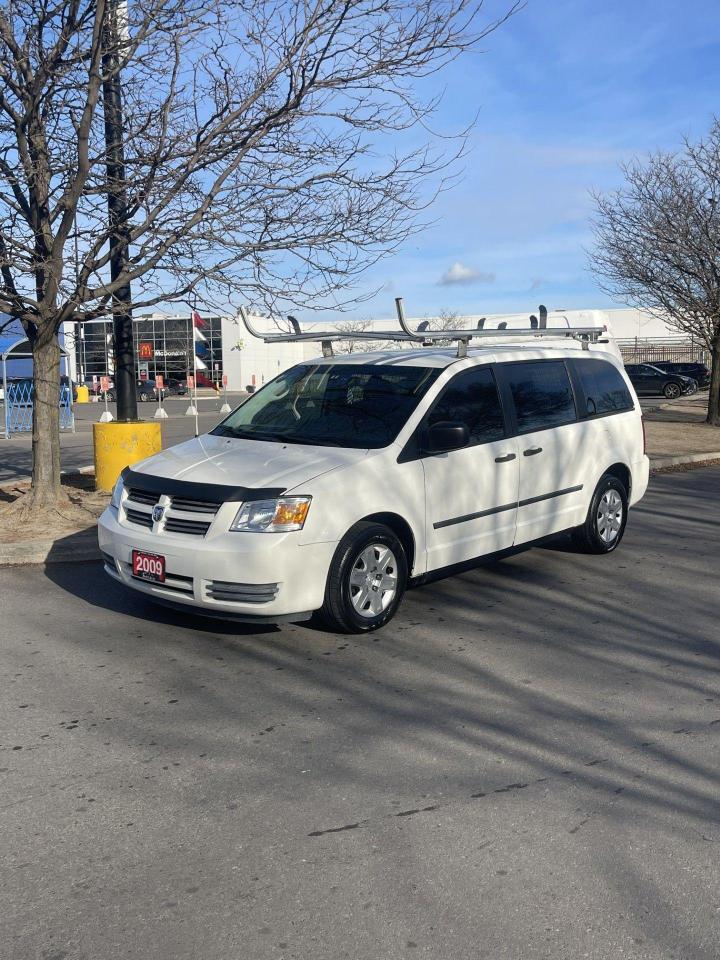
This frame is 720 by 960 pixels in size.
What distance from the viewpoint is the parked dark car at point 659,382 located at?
4128 cm

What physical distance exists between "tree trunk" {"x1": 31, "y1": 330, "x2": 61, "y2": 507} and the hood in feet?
11.6

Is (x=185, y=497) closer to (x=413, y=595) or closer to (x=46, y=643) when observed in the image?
(x=46, y=643)

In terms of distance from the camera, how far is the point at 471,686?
17.1 ft

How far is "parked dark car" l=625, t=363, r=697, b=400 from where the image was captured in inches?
1625

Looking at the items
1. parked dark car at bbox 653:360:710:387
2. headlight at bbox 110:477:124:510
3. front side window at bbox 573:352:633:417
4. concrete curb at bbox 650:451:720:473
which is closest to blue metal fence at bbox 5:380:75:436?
concrete curb at bbox 650:451:720:473

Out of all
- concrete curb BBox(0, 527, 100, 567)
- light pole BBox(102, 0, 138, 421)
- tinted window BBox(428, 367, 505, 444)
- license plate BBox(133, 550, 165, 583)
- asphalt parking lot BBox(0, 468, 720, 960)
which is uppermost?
light pole BBox(102, 0, 138, 421)

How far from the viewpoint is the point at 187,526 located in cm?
593

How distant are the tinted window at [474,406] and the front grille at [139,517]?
2013 millimetres

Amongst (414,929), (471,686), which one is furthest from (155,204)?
(414,929)

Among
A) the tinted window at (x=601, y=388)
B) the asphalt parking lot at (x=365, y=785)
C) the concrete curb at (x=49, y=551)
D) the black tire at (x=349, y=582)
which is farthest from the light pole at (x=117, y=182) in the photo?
the black tire at (x=349, y=582)

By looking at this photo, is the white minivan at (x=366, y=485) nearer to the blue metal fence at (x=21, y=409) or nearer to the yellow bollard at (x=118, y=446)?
the yellow bollard at (x=118, y=446)

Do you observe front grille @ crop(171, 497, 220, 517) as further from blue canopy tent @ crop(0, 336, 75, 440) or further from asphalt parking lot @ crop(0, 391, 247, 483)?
blue canopy tent @ crop(0, 336, 75, 440)

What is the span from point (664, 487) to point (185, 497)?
28.9 ft

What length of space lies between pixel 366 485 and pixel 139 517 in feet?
4.96
